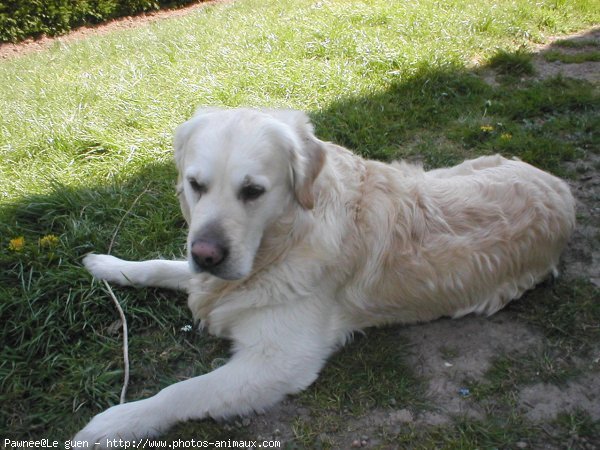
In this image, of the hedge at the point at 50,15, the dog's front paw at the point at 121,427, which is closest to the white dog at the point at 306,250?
the dog's front paw at the point at 121,427

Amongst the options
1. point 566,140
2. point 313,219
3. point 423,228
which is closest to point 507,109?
point 566,140

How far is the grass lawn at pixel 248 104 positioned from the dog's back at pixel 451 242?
226mm

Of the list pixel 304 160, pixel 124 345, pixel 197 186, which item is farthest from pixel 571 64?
pixel 124 345

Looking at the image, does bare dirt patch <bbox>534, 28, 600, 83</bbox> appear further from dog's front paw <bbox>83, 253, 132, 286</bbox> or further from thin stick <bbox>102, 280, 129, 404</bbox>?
thin stick <bbox>102, 280, 129, 404</bbox>

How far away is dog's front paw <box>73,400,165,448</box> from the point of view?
2.01m

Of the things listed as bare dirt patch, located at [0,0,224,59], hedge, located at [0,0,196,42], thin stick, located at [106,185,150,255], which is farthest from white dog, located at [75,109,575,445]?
hedge, located at [0,0,196,42]

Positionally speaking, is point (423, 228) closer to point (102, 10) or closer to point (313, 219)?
point (313, 219)

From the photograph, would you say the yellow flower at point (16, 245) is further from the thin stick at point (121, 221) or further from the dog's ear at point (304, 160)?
the dog's ear at point (304, 160)

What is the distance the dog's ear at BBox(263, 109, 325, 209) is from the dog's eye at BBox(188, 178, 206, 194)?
0.42 meters

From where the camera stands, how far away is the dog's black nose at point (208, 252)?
6.60 feet

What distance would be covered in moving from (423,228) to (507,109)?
2.84 meters

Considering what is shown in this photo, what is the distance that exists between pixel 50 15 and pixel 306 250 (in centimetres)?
922

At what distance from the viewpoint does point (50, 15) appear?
9.11m

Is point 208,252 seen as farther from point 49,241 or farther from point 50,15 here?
point 50,15
